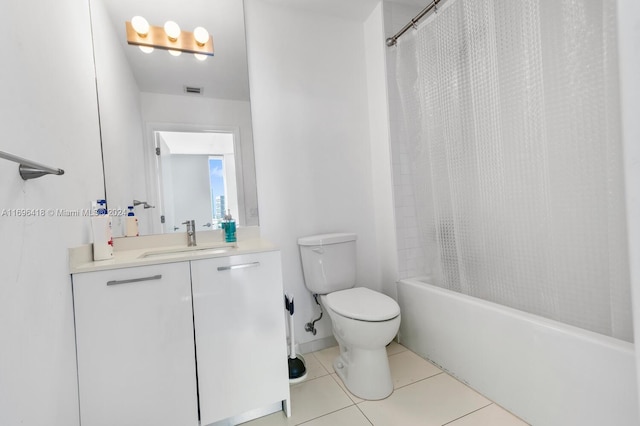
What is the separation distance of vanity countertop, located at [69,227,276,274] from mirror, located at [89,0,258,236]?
2.2 inches

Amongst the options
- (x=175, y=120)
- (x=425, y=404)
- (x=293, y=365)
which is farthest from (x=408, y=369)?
(x=175, y=120)

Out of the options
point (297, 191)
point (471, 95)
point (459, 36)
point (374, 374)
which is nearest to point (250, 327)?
point (374, 374)

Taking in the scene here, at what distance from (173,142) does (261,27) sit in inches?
36.7

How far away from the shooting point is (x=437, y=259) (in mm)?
1757

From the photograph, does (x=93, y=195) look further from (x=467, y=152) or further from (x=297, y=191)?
(x=467, y=152)

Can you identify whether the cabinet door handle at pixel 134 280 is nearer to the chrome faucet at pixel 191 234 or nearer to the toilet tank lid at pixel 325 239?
the chrome faucet at pixel 191 234

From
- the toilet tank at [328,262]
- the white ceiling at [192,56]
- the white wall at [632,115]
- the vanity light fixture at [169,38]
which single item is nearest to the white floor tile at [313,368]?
the toilet tank at [328,262]

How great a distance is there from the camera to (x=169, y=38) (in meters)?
1.65

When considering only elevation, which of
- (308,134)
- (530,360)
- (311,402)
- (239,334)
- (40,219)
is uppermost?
(308,134)

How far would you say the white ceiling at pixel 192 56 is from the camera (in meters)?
1.59

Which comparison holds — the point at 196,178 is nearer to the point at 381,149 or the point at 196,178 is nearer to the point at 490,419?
the point at 381,149

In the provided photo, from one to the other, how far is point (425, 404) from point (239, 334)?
96 cm

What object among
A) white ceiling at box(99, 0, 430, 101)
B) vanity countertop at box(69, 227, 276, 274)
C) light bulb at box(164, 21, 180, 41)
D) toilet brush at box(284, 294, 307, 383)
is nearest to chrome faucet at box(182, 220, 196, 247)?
vanity countertop at box(69, 227, 276, 274)

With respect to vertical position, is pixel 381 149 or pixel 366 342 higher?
pixel 381 149
